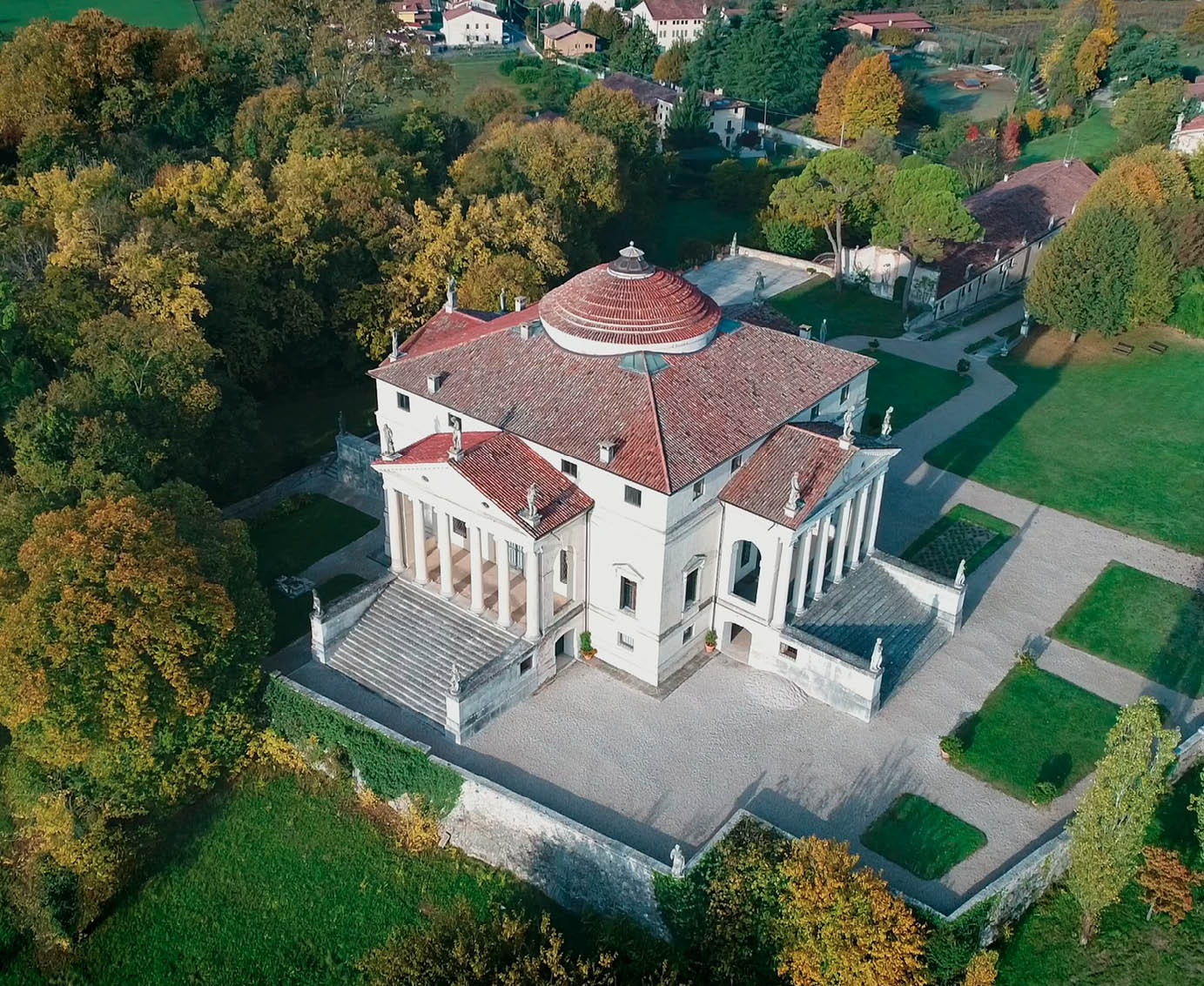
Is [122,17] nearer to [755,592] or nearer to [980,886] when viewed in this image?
[755,592]

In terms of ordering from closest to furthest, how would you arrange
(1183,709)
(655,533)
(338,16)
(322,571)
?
(655,533) → (1183,709) → (322,571) → (338,16)

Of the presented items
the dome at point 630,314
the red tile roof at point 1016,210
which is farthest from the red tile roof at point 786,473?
the red tile roof at point 1016,210

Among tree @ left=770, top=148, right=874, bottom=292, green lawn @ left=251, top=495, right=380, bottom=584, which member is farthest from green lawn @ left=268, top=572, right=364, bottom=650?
tree @ left=770, top=148, right=874, bottom=292

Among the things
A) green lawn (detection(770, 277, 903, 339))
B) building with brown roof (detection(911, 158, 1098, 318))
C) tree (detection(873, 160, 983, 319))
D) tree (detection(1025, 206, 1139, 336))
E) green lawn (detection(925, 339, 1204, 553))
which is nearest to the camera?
green lawn (detection(925, 339, 1204, 553))

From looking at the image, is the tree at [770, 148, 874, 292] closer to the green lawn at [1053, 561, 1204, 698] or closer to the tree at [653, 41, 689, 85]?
the green lawn at [1053, 561, 1204, 698]

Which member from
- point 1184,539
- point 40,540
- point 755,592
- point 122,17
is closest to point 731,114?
point 122,17

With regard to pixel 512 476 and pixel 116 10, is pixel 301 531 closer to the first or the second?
pixel 512 476
